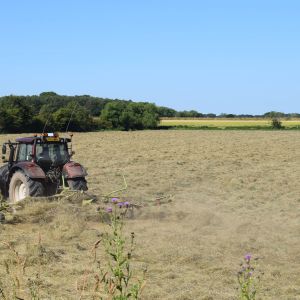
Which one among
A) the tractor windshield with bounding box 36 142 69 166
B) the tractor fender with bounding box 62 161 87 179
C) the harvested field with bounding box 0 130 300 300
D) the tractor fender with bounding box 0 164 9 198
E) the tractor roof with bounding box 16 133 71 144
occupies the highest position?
the tractor roof with bounding box 16 133 71 144

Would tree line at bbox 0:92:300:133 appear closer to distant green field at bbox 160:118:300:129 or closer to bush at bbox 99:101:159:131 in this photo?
bush at bbox 99:101:159:131

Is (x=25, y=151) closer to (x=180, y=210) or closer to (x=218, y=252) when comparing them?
(x=180, y=210)

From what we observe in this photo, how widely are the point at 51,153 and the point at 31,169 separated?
786 millimetres

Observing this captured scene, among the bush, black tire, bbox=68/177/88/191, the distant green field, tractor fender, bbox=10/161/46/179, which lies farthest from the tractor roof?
the distant green field

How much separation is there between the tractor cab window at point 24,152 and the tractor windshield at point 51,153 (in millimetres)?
258

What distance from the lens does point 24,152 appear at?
38.2ft

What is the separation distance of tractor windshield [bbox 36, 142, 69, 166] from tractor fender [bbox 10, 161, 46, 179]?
295 mm

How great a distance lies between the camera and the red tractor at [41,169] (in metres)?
10.8

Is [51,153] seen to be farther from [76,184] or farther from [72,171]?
[76,184]

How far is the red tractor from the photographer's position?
10.8 meters

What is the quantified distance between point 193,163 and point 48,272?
17393 mm

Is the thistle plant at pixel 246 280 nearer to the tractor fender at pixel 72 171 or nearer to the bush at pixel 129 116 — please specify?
the tractor fender at pixel 72 171

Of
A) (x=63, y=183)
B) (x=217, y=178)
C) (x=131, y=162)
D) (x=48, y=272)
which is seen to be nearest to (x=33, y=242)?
(x=48, y=272)

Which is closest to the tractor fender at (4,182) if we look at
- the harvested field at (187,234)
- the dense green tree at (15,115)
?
the harvested field at (187,234)
